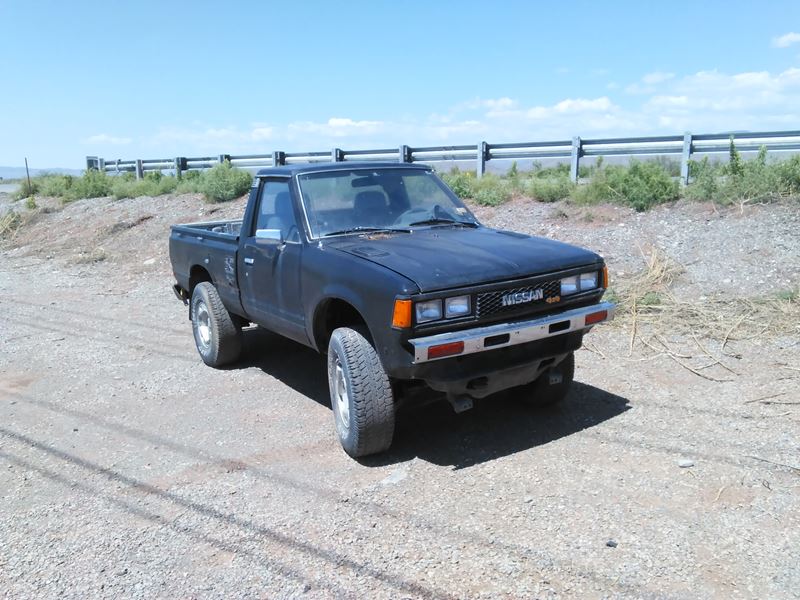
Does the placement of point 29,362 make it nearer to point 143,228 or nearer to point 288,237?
point 288,237

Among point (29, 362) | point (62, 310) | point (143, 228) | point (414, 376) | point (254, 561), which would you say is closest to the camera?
point (254, 561)

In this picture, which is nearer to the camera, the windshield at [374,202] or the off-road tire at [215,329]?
the windshield at [374,202]

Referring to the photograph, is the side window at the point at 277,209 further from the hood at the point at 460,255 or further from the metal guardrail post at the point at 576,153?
the metal guardrail post at the point at 576,153

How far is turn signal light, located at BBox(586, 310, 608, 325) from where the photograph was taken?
4.58m

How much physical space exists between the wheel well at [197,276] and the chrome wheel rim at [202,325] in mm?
306

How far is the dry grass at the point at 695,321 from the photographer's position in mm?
6586

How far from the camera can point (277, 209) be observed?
5723mm

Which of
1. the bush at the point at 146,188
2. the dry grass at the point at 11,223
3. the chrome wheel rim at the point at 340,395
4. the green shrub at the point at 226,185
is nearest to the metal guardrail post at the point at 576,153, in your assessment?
the green shrub at the point at 226,185

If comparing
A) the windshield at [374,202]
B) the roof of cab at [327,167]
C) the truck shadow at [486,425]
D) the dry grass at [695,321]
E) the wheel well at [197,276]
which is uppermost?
the roof of cab at [327,167]

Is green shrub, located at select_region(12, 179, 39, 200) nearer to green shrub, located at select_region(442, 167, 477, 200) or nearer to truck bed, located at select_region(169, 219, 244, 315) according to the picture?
green shrub, located at select_region(442, 167, 477, 200)

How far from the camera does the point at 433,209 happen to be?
5.63 metres

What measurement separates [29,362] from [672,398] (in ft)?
21.0

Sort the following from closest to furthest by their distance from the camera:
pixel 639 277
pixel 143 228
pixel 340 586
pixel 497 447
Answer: pixel 340 586 → pixel 497 447 → pixel 639 277 → pixel 143 228

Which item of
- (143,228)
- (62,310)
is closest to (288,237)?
(62,310)
